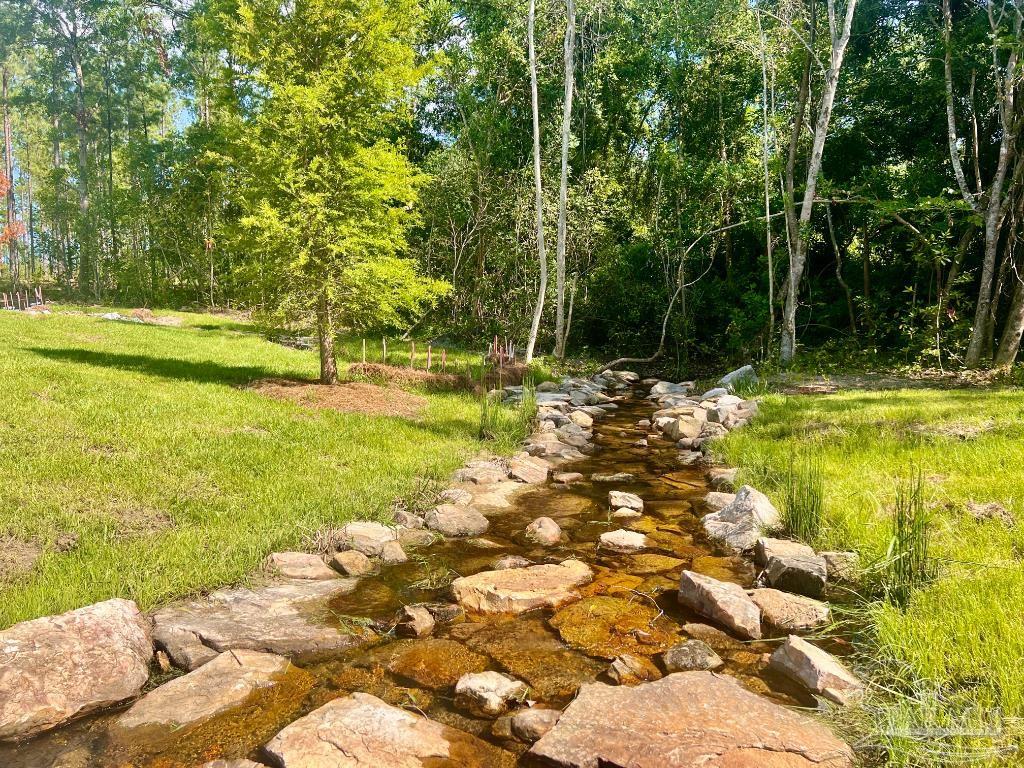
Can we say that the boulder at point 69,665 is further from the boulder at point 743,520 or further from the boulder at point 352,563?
the boulder at point 743,520

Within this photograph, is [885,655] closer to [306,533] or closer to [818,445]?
[306,533]

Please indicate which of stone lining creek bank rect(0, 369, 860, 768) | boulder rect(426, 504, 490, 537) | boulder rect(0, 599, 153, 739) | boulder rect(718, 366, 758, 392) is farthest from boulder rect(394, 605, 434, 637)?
boulder rect(718, 366, 758, 392)

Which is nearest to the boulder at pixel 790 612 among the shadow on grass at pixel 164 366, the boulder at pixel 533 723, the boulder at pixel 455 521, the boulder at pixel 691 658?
the boulder at pixel 691 658

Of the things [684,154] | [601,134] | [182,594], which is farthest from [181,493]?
[601,134]

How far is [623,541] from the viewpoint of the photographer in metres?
5.60

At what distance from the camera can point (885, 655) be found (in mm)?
3396

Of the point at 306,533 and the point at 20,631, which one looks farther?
the point at 306,533

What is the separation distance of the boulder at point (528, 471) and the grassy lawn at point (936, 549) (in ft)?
8.20

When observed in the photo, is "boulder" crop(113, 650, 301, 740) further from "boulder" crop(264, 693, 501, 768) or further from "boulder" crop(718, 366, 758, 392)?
"boulder" crop(718, 366, 758, 392)

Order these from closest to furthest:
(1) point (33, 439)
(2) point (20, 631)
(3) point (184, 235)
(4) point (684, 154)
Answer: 1. (2) point (20, 631)
2. (1) point (33, 439)
3. (4) point (684, 154)
4. (3) point (184, 235)

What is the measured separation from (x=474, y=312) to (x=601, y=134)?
915 cm

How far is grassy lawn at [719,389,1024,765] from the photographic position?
107 inches

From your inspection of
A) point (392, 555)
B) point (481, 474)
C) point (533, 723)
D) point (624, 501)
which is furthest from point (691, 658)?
point (481, 474)

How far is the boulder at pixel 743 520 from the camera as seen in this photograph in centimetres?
551
